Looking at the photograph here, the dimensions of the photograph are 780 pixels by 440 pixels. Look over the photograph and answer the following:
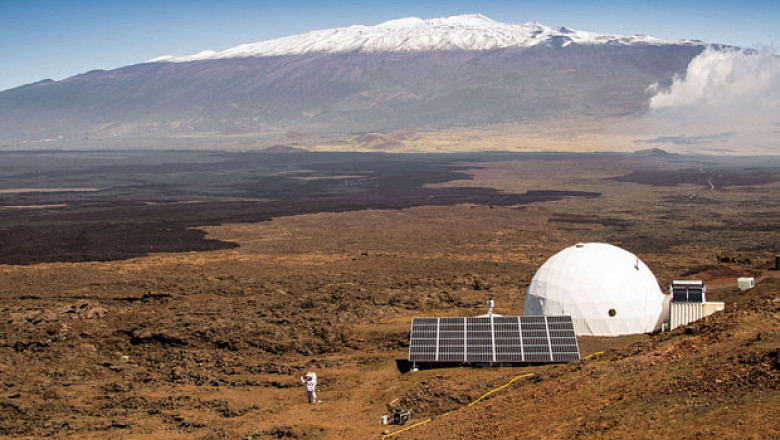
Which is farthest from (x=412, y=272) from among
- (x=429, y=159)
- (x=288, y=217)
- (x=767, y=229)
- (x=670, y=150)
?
(x=670, y=150)

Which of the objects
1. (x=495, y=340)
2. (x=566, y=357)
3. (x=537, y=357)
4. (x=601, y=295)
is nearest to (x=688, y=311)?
(x=601, y=295)

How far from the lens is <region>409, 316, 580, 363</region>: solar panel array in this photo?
19.7 m

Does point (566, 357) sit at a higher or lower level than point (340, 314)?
higher

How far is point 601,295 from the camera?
894 inches

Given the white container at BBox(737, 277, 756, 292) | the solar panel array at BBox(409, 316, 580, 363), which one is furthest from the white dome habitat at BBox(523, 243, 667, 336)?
the white container at BBox(737, 277, 756, 292)

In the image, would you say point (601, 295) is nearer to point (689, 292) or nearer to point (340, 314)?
point (689, 292)

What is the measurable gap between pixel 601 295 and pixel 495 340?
14.0ft

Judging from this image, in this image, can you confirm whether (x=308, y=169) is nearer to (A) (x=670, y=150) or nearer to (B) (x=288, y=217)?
(B) (x=288, y=217)

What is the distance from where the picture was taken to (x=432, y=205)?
A: 234 ft

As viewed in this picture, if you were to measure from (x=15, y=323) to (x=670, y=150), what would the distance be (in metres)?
165

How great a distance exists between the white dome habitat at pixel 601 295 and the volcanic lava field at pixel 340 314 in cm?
70

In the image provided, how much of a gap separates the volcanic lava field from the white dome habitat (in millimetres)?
703

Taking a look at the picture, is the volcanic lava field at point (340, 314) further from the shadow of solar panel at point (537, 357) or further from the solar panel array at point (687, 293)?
the solar panel array at point (687, 293)

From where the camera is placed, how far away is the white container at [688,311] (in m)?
21.1
